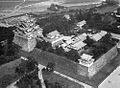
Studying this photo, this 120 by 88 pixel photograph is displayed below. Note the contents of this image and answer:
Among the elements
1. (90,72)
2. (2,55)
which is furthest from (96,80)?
(2,55)

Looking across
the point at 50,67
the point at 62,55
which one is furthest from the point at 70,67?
the point at 50,67

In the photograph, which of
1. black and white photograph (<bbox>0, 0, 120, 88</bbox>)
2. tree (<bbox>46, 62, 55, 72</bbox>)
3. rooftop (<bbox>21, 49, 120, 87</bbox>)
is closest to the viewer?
black and white photograph (<bbox>0, 0, 120, 88</bbox>)

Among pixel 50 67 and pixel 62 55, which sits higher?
pixel 62 55

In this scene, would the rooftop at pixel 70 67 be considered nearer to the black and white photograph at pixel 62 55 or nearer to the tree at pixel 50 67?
the black and white photograph at pixel 62 55

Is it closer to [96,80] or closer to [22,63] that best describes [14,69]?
[22,63]

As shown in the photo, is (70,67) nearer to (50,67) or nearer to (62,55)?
(62,55)

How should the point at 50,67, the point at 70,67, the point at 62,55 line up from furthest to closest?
the point at 62,55 < the point at 70,67 < the point at 50,67

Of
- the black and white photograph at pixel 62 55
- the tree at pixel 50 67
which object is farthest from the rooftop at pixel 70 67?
the tree at pixel 50 67

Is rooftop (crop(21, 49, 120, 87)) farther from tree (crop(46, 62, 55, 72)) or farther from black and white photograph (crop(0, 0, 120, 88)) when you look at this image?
tree (crop(46, 62, 55, 72))

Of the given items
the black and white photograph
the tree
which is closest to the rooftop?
the black and white photograph

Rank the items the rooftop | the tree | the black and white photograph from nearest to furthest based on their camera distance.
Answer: the black and white photograph, the rooftop, the tree

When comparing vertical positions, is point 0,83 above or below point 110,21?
below
